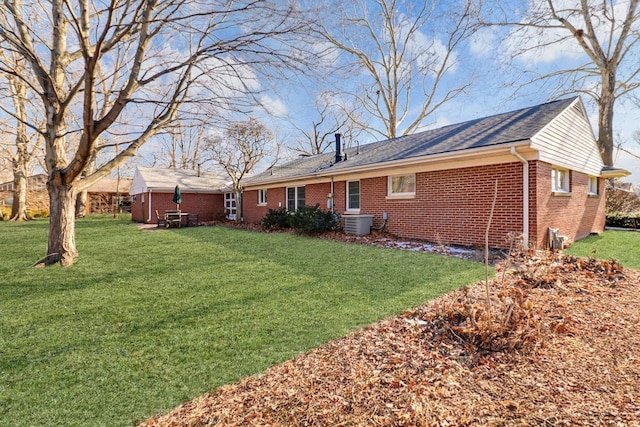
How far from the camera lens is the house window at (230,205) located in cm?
2061

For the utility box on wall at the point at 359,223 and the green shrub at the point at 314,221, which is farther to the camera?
the green shrub at the point at 314,221

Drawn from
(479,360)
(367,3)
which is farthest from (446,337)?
(367,3)

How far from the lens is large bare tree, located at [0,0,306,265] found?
471 centimetres

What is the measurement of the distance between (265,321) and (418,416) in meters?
2.06

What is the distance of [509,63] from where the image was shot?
1750cm

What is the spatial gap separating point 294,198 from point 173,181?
10.2m

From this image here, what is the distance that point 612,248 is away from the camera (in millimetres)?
8109

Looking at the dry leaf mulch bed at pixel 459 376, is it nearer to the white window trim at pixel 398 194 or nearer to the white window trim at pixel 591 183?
the white window trim at pixel 398 194

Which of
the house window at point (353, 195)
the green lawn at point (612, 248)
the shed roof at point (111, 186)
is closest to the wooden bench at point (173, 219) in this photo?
the house window at point (353, 195)

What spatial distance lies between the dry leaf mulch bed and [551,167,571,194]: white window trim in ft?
17.7

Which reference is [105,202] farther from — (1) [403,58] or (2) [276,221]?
(1) [403,58]

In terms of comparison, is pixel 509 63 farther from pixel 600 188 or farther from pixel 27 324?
pixel 27 324

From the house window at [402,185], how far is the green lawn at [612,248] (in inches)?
169

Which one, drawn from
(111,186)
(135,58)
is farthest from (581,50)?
(111,186)
